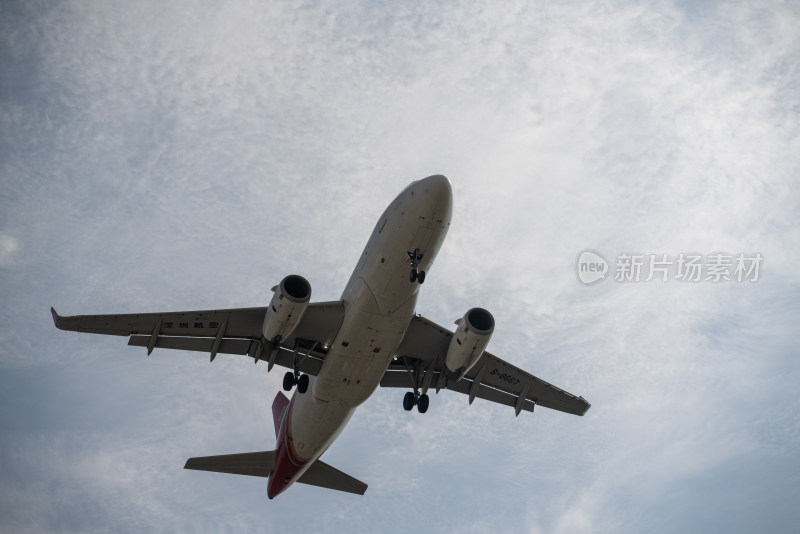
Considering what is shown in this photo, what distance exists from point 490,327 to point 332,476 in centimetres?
1319

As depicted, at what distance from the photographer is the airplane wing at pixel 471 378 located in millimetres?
27359

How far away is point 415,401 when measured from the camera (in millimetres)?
27484

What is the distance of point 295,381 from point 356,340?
3.71 metres

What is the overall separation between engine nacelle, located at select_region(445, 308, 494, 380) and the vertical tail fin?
34.2 ft

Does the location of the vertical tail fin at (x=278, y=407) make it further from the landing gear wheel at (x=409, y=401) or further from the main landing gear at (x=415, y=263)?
the main landing gear at (x=415, y=263)

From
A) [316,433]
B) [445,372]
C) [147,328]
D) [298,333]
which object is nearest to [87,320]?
[147,328]

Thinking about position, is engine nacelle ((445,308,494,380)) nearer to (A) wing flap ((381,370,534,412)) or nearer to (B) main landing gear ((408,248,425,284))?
(B) main landing gear ((408,248,425,284))

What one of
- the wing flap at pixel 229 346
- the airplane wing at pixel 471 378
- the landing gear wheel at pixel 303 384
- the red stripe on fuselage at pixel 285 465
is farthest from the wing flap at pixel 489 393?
the landing gear wheel at pixel 303 384

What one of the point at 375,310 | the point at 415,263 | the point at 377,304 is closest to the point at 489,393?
the point at 375,310

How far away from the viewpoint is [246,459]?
31656 millimetres

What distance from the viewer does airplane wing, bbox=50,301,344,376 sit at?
24.5 metres

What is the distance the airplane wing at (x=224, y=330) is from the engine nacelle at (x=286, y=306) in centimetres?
102

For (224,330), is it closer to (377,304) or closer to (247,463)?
(377,304)

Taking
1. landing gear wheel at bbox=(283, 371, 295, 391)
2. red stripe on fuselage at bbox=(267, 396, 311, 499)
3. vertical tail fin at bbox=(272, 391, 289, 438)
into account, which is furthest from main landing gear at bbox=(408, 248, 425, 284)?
vertical tail fin at bbox=(272, 391, 289, 438)
